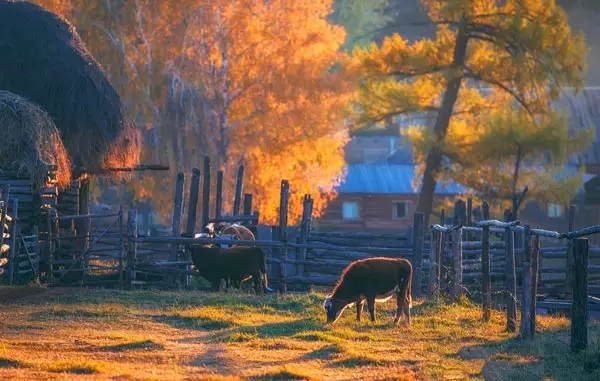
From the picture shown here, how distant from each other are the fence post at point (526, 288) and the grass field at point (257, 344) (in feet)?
0.75

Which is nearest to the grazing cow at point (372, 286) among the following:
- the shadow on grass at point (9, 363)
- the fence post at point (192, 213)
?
the shadow on grass at point (9, 363)

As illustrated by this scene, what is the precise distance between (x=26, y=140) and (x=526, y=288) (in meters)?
11.1

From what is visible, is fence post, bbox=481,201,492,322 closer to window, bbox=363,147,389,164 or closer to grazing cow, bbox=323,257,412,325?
grazing cow, bbox=323,257,412,325

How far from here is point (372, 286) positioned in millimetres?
14508

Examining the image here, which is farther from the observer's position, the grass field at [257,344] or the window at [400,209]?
the window at [400,209]

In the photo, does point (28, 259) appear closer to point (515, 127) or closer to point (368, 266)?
point (368, 266)

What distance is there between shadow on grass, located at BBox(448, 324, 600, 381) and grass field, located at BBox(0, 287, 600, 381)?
1cm

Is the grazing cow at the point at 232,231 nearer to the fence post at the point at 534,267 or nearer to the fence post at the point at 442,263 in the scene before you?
the fence post at the point at 442,263

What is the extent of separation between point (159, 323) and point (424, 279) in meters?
8.87

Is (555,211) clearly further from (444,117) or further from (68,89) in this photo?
(68,89)

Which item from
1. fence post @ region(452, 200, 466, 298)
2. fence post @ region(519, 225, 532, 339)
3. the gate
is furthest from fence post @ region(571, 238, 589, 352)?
the gate

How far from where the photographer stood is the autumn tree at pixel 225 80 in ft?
114

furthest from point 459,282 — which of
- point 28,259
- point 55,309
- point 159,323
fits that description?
point 28,259

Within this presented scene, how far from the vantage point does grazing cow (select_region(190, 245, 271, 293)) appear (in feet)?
63.4
